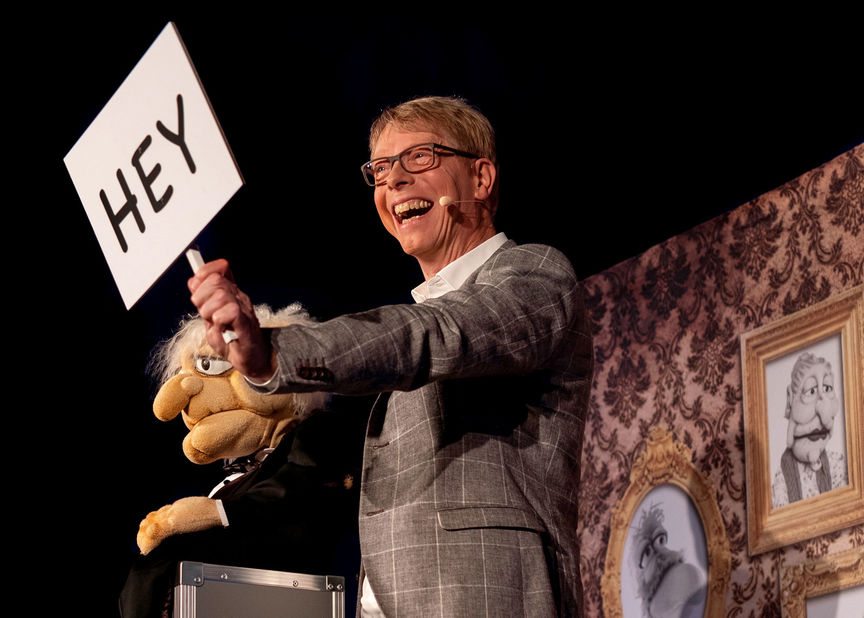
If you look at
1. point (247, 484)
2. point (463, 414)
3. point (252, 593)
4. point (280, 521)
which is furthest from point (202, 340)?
point (463, 414)

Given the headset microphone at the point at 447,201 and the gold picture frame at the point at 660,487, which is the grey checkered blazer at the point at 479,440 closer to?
the headset microphone at the point at 447,201

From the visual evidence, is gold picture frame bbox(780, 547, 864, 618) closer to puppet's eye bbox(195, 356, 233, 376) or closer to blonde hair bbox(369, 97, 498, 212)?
blonde hair bbox(369, 97, 498, 212)

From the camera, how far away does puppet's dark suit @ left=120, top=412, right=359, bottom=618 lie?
6.30 ft

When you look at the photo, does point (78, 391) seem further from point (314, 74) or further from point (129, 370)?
point (314, 74)

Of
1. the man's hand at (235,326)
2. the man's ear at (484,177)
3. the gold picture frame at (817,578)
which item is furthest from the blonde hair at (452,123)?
the gold picture frame at (817,578)

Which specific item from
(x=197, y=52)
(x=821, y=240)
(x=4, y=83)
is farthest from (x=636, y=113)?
(x=4, y=83)

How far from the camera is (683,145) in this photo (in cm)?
238

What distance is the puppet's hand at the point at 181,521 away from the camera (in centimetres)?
201

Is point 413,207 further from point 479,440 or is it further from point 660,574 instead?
point 660,574

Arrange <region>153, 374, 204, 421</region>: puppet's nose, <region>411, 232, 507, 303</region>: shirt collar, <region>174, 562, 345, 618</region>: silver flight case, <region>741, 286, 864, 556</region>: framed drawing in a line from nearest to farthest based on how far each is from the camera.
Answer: <region>411, 232, 507, 303</region>: shirt collar
<region>174, 562, 345, 618</region>: silver flight case
<region>741, 286, 864, 556</region>: framed drawing
<region>153, 374, 204, 421</region>: puppet's nose

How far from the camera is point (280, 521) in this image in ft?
6.59

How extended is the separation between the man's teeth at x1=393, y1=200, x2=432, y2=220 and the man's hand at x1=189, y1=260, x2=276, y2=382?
0.54 m

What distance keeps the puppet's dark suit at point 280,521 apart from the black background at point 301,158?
0.70 meters

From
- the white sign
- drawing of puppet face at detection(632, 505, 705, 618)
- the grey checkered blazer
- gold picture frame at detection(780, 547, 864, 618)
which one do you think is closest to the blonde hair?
the grey checkered blazer
